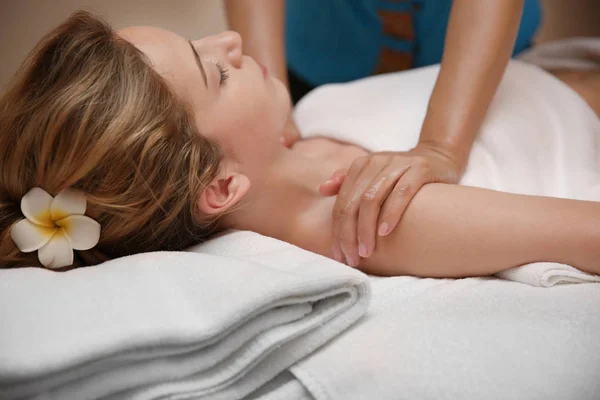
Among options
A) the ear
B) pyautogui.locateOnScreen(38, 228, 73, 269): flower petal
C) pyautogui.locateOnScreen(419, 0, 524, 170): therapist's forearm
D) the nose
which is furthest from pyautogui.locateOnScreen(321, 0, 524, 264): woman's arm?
pyautogui.locateOnScreen(38, 228, 73, 269): flower petal

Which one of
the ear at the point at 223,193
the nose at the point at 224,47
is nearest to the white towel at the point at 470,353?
the ear at the point at 223,193

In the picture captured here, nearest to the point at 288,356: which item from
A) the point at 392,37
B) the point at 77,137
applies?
the point at 77,137

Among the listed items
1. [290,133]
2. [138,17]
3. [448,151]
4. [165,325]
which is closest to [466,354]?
[165,325]

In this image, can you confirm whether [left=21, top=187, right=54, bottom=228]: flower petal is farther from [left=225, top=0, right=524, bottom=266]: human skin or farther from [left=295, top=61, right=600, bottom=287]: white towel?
[left=295, top=61, right=600, bottom=287]: white towel

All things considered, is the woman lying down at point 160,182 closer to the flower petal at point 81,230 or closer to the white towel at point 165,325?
the flower petal at point 81,230

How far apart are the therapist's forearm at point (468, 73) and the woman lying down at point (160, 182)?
0.62 feet

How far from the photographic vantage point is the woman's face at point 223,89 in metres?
0.91

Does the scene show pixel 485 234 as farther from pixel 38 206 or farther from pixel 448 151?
pixel 38 206

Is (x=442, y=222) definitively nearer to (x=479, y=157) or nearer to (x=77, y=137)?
(x=479, y=157)

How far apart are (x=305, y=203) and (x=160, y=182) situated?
Answer: 0.25m

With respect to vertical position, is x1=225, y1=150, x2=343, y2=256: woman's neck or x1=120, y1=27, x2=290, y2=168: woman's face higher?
x1=120, y1=27, x2=290, y2=168: woman's face

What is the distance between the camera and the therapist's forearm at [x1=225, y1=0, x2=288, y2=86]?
132 cm

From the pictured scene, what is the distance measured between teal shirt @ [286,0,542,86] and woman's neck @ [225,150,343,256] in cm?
60

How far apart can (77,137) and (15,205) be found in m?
0.14
